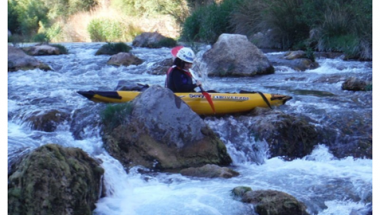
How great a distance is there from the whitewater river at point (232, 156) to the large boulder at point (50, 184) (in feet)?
1.12

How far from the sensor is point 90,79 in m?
9.84

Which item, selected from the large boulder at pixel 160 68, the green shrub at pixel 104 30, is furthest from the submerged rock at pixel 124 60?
the green shrub at pixel 104 30

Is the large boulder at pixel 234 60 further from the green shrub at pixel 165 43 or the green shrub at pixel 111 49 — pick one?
the green shrub at pixel 165 43

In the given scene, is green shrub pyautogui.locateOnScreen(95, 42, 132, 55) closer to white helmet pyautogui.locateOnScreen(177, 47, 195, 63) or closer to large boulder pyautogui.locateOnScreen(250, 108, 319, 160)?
white helmet pyautogui.locateOnScreen(177, 47, 195, 63)

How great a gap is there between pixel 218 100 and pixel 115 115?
1.45 m

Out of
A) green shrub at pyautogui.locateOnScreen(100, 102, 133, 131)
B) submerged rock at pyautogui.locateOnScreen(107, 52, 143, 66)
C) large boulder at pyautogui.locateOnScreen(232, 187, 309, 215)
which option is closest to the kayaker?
green shrub at pyautogui.locateOnScreen(100, 102, 133, 131)

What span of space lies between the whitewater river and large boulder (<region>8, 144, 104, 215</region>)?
34cm

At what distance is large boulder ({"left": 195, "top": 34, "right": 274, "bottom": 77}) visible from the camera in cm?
1010

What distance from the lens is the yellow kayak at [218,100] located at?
621 centimetres

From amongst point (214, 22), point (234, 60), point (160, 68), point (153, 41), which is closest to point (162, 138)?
point (234, 60)

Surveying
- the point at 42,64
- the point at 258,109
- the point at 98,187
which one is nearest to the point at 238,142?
the point at 258,109

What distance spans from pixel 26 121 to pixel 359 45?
304 inches

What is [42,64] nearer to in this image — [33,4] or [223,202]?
[223,202]

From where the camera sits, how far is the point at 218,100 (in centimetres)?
625
